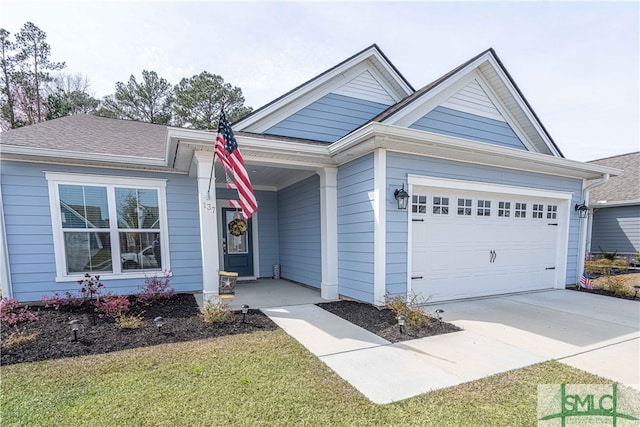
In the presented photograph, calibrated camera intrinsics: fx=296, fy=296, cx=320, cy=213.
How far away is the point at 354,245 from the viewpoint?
5.47 meters

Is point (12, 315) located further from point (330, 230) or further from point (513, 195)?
point (513, 195)

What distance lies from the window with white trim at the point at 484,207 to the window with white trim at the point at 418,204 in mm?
1409

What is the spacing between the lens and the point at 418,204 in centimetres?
541

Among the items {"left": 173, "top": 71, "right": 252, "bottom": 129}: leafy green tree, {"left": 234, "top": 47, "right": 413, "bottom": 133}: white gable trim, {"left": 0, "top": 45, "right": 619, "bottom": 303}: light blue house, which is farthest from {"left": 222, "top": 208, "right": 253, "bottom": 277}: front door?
{"left": 173, "top": 71, "right": 252, "bottom": 129}: leafy green tree

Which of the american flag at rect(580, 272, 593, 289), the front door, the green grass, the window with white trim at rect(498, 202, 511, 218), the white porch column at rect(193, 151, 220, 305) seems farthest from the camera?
the front door

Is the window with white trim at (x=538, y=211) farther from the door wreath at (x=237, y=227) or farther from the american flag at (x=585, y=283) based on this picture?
the door wreath at (x=237, y=227)

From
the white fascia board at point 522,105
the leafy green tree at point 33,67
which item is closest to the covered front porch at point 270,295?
the white fascia board at point 522,105

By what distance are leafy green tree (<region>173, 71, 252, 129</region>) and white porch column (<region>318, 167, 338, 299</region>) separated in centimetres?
1295

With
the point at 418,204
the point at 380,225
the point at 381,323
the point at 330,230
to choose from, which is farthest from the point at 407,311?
the point at 330,230

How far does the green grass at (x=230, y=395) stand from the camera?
2176mm

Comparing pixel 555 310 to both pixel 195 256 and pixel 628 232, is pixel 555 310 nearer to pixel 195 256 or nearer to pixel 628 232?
pixel 195 256

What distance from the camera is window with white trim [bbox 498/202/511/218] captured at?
249 inches

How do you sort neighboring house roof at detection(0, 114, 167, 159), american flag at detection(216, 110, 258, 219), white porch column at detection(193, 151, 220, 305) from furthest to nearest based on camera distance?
1. neighboring house roof at detection(0, 114, 167, 159)
2. white porch column at detection(193, 151, 220, 305)
3. american flag at detection(216, 110, 258, 219)

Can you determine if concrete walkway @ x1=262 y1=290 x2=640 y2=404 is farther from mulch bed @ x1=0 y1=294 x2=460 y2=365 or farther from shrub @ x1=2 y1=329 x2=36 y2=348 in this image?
shrub @ x1=2 y1=329 x2=36 y2=348
